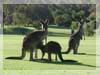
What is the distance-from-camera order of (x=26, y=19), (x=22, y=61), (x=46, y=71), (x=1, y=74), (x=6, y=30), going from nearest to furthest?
(x=1, y=74) → (x=46, y=71) → (x=22, y=61) → (x=6, y=30) → (x=26, y=19)

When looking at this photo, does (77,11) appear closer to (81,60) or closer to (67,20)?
(67,20)

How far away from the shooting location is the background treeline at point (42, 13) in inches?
1485

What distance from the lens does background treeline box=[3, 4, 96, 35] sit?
37.7m

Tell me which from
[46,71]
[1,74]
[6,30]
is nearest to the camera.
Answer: [1,74]

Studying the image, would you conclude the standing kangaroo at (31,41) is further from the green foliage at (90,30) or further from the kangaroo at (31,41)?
the green foliage at (90,30)

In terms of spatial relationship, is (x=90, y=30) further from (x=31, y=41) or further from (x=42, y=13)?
(x=31, y=41)

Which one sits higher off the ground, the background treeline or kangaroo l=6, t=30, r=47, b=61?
the background treeline

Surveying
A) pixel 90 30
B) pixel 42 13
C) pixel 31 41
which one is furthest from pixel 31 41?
pixel 42 13

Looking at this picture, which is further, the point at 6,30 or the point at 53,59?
the point at 6,30

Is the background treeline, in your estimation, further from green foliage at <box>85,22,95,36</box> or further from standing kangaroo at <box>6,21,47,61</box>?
standing kangaroo at <box>6,21,47,61</box>

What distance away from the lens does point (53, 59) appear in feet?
42.8

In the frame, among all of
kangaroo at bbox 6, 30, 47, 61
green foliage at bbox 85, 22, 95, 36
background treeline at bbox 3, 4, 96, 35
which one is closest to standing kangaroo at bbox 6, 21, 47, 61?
kangaroo at bbox 6, 30, 47, 61

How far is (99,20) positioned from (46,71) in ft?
86.9

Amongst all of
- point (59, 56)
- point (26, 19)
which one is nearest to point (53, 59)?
point (59, 56)
